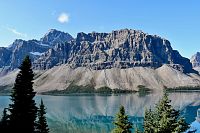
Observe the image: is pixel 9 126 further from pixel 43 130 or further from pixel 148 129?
pixel 148 129

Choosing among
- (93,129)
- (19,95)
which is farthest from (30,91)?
(93,129)

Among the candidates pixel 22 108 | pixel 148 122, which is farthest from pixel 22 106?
pixel 148 122

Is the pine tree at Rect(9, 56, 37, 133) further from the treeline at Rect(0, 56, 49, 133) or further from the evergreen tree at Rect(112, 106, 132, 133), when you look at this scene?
the evergreen tree at Rect(112, 106, 132, 133)

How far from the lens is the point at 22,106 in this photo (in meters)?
23.9

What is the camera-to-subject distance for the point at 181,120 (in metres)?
28.8

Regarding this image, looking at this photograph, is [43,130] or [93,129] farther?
[93,129]

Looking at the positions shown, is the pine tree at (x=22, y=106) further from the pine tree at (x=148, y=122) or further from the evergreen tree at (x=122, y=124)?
the pine tree at (x=148, y=122)

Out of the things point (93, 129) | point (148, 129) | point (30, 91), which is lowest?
point (93, 129)

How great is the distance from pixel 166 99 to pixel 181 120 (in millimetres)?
2451

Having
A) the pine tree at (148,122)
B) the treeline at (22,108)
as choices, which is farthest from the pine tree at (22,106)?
the pine tree at (148,122)

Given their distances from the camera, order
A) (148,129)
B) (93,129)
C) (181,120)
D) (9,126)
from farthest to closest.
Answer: (93,129), (148,129), (181,120), (9,126)

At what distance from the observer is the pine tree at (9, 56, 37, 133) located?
2372cm

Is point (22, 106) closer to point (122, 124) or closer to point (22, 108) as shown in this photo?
point (22, 108)

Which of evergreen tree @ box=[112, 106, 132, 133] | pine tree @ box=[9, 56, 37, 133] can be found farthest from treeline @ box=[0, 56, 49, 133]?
evergreen tree @ box=[112, 106, 132, 133]
